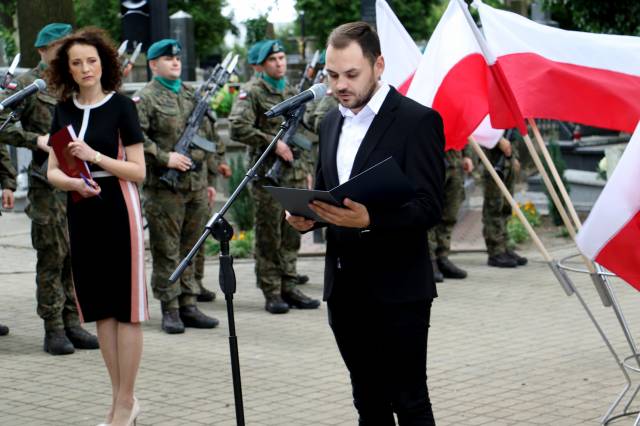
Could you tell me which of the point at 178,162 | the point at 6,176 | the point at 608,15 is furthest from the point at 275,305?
the point at 608,15

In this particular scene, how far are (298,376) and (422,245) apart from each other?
3.07m

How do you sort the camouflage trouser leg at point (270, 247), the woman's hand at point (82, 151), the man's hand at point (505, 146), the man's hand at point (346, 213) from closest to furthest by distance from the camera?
the man's hand at point (346, 213), the woman's hand at point (82, 151), the camouflage trouser leg at point (270, 247), the man's hand at point (505, 146)

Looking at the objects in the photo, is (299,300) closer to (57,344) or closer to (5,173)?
(57,344)

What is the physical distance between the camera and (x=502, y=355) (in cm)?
Answer: 845

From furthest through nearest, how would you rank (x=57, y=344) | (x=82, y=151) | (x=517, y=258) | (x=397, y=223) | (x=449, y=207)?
(x=517, y=258) → (x=449, y=207) → (x=57, y=344) → (x=82, y=151) → (x=397, y=223)

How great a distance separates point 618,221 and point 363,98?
1.28 meters

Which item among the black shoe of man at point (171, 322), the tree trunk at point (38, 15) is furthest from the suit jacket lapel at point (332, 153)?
the tree trunk at point (38, 15)

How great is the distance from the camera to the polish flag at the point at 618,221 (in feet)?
17.9

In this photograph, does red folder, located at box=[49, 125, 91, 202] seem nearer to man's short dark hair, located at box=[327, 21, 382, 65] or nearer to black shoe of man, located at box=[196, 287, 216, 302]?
man's short dark hair, located at box=[327, 21, 382, 65]

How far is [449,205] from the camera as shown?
1195cm

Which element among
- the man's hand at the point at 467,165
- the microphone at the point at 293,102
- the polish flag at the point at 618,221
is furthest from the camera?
the man's hand at the point at 467,165

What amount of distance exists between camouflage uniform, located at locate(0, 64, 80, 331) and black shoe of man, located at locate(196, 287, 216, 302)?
2112 mm

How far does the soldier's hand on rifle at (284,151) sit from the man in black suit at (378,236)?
4.93 meters

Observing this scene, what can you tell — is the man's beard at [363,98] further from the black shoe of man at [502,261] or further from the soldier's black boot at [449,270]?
the black shoe of man at [502,261]
